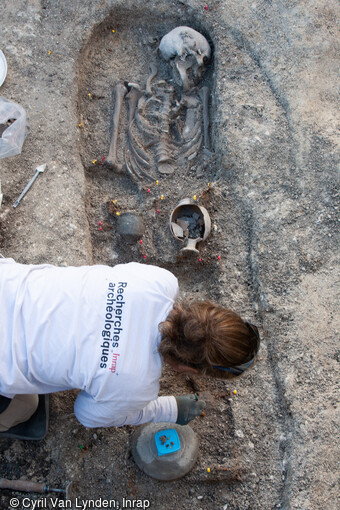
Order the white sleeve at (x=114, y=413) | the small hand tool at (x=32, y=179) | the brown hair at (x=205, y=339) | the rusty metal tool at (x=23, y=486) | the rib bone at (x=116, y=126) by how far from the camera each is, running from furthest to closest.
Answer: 1. the rib bone at (x=116, y=126)
2. the small hand tool at (x=32, y=179)
3. the rusty metal tool at (x=23, y=486)
4. the white sleeve at (x=114, y=413)
5. the brown hair at (x=205, y=339)

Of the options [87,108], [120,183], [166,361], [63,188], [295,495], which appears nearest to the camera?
[166,361]

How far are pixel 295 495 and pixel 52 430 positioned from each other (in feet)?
5.52

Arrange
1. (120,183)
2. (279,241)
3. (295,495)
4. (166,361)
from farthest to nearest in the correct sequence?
1. (120,183)
2. (279,241)
3. (295,495)
4. (166,361)

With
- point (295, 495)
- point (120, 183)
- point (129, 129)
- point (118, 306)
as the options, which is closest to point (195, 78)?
point (129, 129)

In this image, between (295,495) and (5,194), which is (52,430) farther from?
(5,194)

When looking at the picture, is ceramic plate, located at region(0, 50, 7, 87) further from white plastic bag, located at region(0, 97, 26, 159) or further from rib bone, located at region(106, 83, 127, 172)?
rib bone, located at region(106, 83, 127, 172)

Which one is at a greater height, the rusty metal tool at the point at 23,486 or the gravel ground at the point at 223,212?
the gravel ground at the point at 223,212

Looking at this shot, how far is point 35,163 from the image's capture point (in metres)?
3.93

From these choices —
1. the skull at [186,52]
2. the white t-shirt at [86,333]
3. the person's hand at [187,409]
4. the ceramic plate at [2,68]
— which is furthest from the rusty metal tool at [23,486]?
the skull at [186,52]

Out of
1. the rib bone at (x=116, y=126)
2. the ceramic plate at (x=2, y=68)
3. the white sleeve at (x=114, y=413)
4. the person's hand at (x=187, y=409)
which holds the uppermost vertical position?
the ceramic plate at (x=2, y=68)

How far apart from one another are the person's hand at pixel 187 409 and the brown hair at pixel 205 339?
813mm

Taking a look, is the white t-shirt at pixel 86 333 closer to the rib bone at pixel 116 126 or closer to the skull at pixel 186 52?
the rib bone at pixel 116 126

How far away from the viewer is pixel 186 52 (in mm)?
4344

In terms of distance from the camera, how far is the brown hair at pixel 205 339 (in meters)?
2.09
